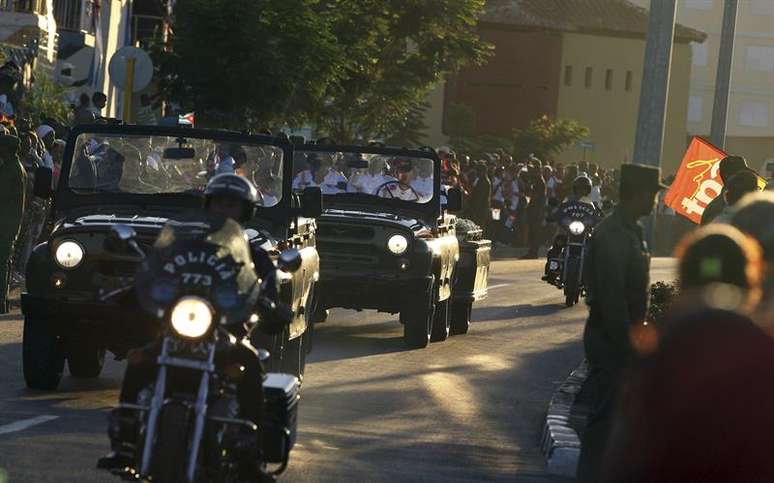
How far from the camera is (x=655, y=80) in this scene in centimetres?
2048

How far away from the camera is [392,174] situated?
61.1ft

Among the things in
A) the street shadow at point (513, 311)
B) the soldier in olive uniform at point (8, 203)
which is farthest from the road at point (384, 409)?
the street shadow at point (513, 311)

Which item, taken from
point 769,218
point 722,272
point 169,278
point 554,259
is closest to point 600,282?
point 769,218

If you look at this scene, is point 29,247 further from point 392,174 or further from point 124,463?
point 124,463

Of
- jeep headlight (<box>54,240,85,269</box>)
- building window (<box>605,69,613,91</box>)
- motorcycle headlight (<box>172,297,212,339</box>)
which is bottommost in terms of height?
jeep headlight (<box>54,240,85,269</box>)

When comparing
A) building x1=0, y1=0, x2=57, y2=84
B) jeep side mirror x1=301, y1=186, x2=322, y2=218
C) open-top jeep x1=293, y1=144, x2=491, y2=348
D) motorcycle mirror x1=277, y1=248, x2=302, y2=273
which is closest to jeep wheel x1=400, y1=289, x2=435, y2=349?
open-top jeep x1=293, y1=144, x2=491, y2=348

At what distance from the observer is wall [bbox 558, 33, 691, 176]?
10081 centimetres

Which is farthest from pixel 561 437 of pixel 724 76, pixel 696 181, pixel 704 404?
pixel 724 76

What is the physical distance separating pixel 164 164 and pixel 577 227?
11.2 m

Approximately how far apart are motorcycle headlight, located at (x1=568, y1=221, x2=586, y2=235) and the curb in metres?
10.2

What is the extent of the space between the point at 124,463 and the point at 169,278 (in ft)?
2.40

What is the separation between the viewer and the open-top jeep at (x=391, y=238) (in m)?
17.7

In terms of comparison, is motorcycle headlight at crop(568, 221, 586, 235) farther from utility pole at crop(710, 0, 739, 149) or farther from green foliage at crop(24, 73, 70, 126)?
utility pole at crop(710, 0, 739, 149)

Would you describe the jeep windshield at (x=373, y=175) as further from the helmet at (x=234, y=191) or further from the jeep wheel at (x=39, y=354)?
the helmet at (x=234, y=191)
